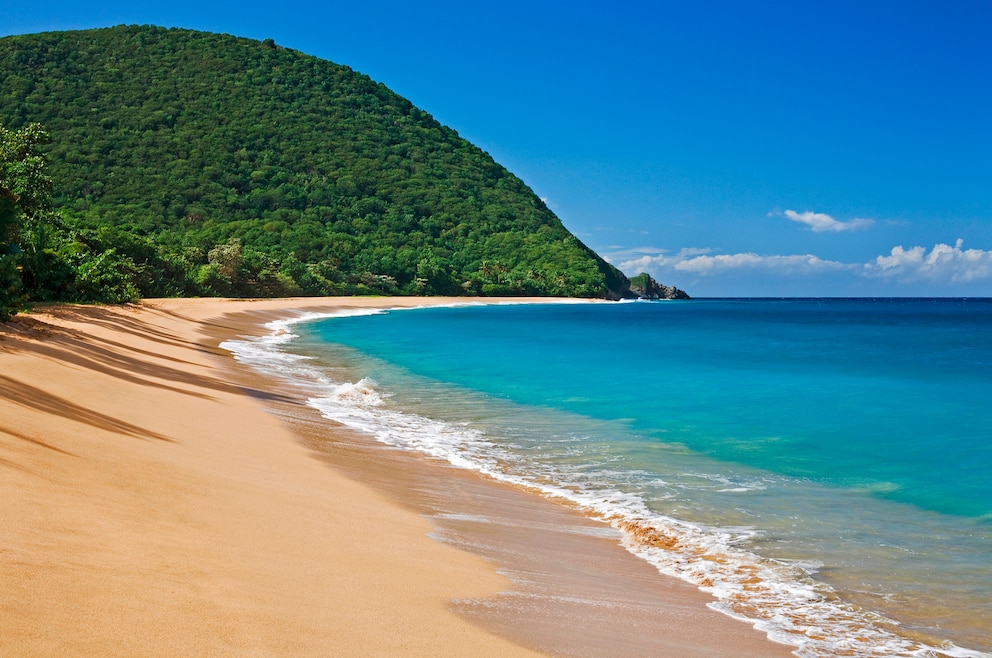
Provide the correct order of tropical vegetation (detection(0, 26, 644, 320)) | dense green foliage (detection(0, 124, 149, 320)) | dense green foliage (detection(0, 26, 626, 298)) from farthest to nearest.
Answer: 1. dense green foliage (detection(0, 26, 626, 298))
2. tropical vegetation (detection(0, 26, 644, 320))
3. dense green foliage (detection(0, 124, 149, 320))

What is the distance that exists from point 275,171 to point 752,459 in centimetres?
12058

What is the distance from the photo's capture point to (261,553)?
17.6 feet

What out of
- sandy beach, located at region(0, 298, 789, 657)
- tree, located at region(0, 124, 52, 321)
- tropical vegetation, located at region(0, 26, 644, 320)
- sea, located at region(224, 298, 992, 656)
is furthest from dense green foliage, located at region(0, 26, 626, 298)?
sandy beach, located at region(0, 298, 789, 657)

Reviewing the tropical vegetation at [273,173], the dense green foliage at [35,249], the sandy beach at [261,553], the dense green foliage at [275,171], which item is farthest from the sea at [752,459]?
the dense green foliage at [275,171]

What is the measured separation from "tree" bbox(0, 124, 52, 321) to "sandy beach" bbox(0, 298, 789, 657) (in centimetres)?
726

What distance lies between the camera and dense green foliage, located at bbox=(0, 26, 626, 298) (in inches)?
3957

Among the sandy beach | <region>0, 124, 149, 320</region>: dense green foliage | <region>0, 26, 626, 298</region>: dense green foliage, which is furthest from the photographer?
<region>0, 26, 626, 298</region>: dense green foliage

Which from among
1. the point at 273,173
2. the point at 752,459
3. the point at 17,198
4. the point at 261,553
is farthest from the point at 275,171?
the point at 261,553

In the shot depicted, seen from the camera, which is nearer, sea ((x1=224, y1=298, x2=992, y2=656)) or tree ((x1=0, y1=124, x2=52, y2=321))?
sea ((x1=224, y1=298, x2=992, y2=656))

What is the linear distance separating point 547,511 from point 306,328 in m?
37.5

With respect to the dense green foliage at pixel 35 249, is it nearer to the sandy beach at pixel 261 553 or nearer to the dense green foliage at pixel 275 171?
the sandy beach at pixel 261 553

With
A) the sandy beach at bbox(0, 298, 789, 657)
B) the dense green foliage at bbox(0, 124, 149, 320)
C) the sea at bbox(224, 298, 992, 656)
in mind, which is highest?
the dense green foliage at bbox(0, 124, 149, 320)

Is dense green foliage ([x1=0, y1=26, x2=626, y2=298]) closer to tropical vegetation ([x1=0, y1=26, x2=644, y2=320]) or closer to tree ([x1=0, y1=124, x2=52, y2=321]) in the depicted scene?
tropical vegetation ([x1=0, y1=26, x2=644, y2=320])

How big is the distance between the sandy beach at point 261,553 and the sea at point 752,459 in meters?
0.87
